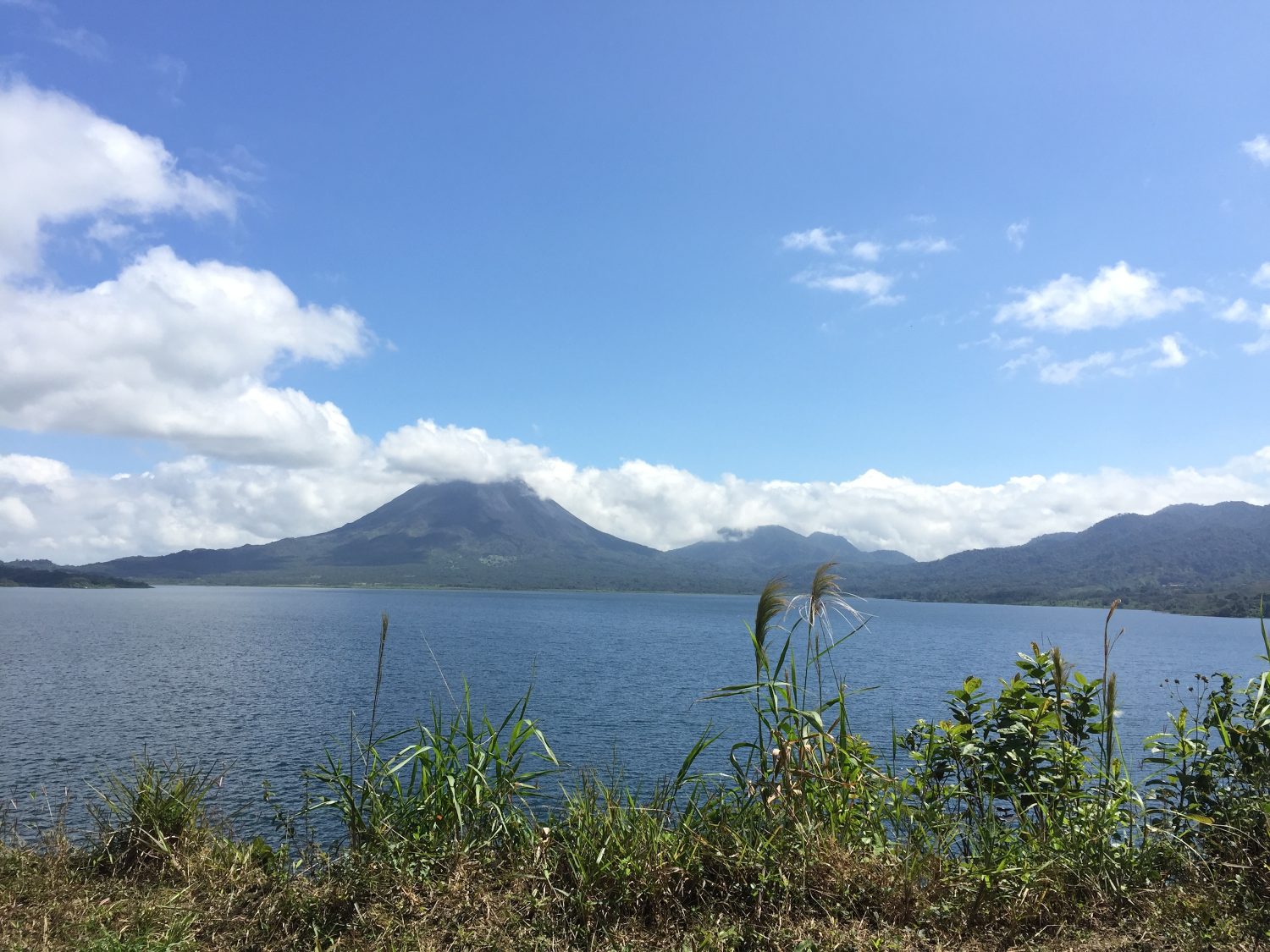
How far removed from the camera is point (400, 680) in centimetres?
4753

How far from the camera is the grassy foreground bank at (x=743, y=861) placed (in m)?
3.73

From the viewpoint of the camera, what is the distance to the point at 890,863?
4.10m

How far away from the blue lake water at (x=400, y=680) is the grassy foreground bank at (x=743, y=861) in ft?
3.21

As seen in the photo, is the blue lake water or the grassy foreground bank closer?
the grassy foreground bank

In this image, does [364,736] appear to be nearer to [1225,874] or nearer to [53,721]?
[53,721]

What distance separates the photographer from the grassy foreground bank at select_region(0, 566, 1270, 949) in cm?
373

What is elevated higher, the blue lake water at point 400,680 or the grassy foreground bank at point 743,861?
the grassy foreground bank at point 743,861

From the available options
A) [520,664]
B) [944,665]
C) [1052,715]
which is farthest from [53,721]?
[944,665]

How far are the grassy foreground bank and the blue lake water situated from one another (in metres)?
0.98

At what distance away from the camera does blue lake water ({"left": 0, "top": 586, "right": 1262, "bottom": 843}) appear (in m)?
26.8

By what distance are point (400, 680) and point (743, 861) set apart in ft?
157

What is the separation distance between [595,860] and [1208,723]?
4369mm

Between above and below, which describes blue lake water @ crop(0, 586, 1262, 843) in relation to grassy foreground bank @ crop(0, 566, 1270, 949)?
below

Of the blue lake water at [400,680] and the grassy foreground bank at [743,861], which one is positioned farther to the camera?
the blue lake water at [400,680]
